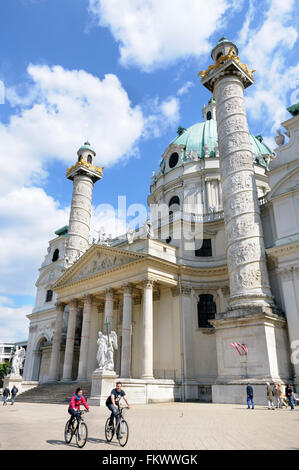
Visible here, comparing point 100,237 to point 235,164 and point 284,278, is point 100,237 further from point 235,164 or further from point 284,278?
point 284,278

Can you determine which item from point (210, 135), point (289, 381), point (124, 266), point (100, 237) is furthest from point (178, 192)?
point (289, 381)

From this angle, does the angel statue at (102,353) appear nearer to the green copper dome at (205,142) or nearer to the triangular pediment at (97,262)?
the triangular pediment at (97,262)

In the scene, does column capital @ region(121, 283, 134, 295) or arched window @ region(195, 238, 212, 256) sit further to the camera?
arched window @ region(195, 238, 212, 256)

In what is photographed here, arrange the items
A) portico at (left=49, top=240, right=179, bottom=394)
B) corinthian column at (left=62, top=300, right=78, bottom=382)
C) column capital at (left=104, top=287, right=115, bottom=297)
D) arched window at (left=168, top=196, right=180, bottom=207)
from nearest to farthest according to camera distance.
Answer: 1. portico at (left=49, top=240, right=179, bottom=394)
2. column capital at (left=104, top=287, right=115, bottom=297)
3. corinthian column at (left=62, top=300, right=78, bottom=382)
4. arched window at (left=168, top=196, right=180, bottom=207)

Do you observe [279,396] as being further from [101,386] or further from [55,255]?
[55,255]

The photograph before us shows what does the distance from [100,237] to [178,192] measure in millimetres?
10631

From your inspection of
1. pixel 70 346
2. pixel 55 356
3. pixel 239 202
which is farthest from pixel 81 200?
pixel 239 202

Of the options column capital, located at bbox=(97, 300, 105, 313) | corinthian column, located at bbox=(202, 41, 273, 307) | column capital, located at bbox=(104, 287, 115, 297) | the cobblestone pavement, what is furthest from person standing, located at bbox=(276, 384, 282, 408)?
column capital, located at bbox=(97, 300, 105, 313)

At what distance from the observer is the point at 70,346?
3095 cm

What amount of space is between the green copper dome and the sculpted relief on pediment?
15.5m

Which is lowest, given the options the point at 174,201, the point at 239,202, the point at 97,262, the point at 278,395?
the point at 278,395

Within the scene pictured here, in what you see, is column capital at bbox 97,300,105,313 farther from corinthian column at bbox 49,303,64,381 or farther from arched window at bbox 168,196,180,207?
arched window at bbox 168,196,180,207

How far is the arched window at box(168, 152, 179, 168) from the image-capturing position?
135ft

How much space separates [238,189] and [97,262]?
44.8 feet
